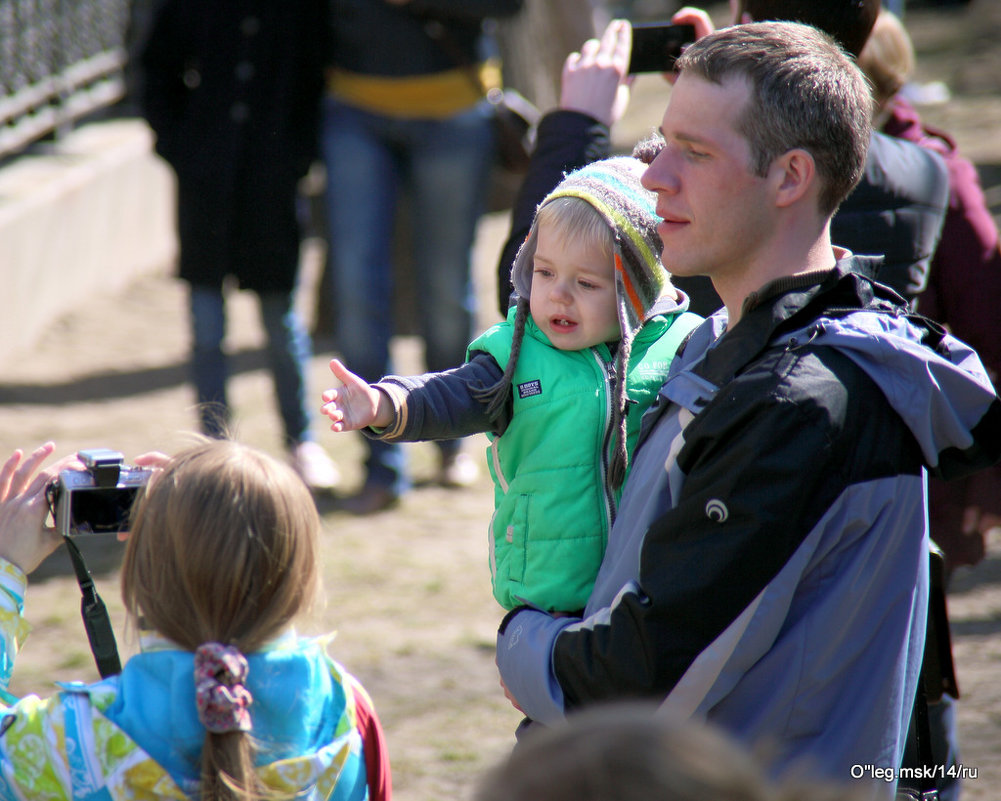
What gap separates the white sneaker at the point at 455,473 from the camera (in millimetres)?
5457

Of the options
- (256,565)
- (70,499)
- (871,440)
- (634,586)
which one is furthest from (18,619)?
(871,440)

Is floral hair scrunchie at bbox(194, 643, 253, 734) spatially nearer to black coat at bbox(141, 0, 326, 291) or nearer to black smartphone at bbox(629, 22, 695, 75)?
black smartphone at bbox(629, 22, 695, 75)

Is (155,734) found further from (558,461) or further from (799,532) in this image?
(799,532)

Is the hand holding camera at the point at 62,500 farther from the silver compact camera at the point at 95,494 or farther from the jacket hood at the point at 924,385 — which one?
the jacket hood at the point at 924,385

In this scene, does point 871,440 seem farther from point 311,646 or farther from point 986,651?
point 986,651

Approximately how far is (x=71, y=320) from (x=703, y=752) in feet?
24.7

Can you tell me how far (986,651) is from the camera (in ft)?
13.0

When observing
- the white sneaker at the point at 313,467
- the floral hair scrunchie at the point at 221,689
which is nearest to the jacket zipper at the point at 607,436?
the floral hair scrunchie at the point at 221,689

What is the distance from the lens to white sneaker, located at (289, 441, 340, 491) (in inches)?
207

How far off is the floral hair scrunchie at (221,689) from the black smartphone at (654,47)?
5.48 feet

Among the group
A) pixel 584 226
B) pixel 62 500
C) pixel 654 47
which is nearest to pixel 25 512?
pixel 62 500

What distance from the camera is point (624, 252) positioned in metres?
2.16

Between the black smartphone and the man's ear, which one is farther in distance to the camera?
the black smartphone

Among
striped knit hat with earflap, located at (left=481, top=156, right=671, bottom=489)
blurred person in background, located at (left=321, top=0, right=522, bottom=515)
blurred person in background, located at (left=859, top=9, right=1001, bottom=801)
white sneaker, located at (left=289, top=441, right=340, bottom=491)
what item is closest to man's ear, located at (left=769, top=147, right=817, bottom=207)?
striped knit hat with earflap, located at (left=481, top=156, right=671, bottom=489)
